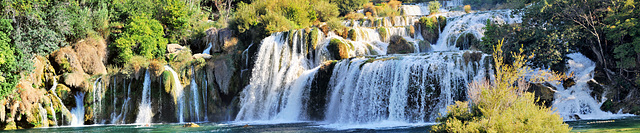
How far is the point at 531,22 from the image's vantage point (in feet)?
72.8

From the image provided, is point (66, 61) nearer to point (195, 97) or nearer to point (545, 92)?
point (195, 97)

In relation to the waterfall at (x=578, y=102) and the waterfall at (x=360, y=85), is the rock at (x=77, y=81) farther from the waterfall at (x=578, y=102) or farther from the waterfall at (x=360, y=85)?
the waterfall at (x=578, y=102)

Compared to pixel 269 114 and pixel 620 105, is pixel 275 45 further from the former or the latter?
pixel 620 105

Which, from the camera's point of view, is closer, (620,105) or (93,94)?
(620,105)

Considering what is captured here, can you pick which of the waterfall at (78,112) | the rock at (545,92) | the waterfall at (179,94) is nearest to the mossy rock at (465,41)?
the rock at (545,92)

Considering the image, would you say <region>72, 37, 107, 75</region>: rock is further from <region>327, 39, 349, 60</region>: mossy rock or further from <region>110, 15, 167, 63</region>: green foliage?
<region>327, 39, 349, 60</region>: mossy rock

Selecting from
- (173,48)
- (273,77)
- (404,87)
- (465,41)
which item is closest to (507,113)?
(404,87)

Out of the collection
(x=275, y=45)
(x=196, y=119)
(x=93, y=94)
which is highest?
(x=275, y=45)

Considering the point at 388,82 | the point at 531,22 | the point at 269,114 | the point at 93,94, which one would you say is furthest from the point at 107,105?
the point at 531,22

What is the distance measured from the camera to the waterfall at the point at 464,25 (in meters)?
27.5

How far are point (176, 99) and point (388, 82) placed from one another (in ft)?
39.9

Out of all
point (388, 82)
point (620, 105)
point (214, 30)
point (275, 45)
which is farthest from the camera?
point (214, 30)

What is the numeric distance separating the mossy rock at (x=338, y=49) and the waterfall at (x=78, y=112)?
1353 centimetres

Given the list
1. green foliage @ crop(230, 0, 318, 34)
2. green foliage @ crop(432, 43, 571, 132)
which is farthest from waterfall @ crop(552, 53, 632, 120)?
green foliage @ crop(230, 0, 318, 34)
